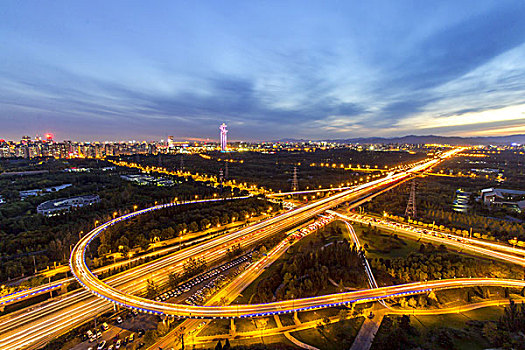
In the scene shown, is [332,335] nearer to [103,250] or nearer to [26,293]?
[103,250]

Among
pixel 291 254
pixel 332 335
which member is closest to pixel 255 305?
pixel 332 335

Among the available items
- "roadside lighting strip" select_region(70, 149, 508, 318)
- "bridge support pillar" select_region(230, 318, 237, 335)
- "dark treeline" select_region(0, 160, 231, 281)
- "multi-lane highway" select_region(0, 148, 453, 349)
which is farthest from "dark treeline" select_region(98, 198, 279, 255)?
"bridge support pillar" select_region(230, 318, 237, 335)

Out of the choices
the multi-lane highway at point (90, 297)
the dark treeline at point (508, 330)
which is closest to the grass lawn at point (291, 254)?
the multi-lane highway at point (90, 297)

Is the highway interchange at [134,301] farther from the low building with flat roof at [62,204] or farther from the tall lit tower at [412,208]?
the low building with flat roof at [62,204]

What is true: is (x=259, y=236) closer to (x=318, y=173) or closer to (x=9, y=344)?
(x=9, y=344)

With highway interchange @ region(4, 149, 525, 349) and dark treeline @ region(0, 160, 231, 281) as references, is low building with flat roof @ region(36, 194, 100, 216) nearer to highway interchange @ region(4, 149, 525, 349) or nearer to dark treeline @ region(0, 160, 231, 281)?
dark treeline @ region(0, 160, 231, 281)
